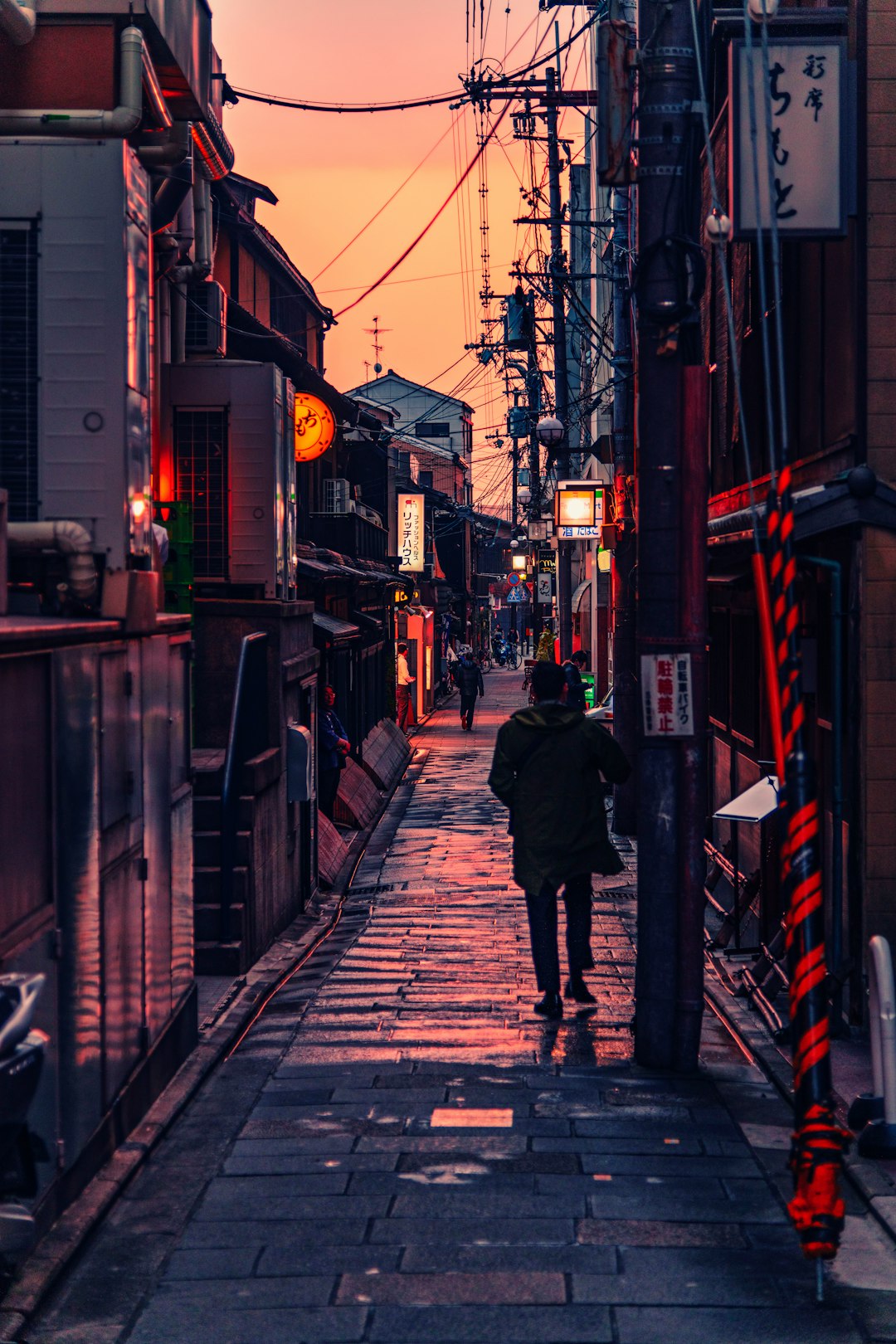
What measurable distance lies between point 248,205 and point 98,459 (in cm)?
2189

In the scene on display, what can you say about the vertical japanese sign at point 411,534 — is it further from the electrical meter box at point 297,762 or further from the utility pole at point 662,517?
the utility pole at point 662,517

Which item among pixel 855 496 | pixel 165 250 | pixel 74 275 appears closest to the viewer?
pixel 74 275

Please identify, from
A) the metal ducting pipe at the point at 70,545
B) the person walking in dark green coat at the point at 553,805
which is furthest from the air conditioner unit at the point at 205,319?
the metal ducting pipe at the point at 70,545

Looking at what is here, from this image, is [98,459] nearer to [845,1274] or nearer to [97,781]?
[97,781]

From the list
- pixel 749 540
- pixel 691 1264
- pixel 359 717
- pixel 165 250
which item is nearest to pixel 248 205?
pixel 359 717

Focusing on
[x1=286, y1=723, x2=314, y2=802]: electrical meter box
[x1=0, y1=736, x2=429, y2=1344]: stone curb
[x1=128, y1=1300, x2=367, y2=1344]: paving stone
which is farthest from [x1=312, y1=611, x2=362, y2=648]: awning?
[x1=128, y1=1300, x2=367, y2=1344]: paving stone

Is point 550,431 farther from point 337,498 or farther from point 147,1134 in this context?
point 147,1134

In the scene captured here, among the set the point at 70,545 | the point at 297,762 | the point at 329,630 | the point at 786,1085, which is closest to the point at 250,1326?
the point at 786,1085

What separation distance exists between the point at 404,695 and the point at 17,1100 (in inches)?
1481

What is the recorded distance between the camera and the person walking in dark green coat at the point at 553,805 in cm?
1026

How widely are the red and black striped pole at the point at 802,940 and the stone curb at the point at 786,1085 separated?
0.90 meters

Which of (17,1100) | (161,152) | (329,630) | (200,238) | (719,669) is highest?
(200,238)

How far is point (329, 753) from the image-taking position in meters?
19.5

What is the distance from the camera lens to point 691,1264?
19.9 feet
